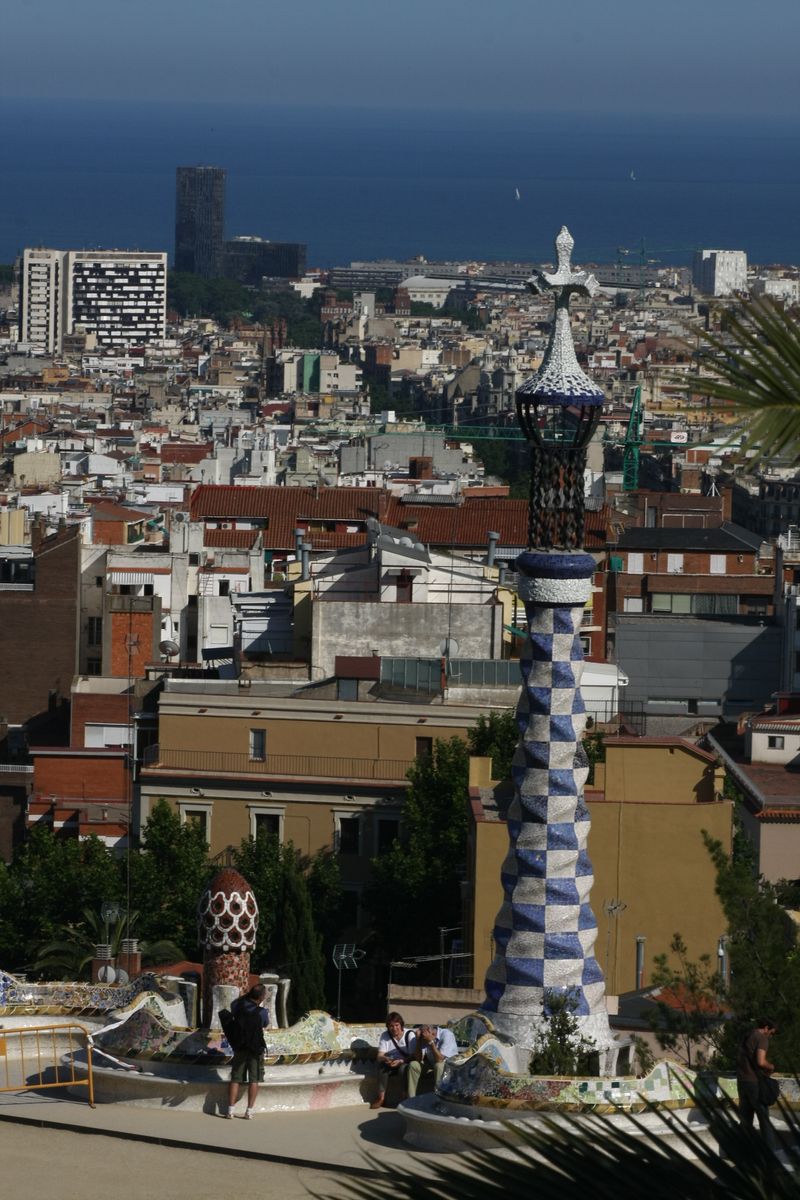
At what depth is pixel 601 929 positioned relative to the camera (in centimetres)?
1522

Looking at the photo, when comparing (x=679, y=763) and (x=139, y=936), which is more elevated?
(x=679, y=763)

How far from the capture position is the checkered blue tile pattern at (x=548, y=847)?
10.1 metres

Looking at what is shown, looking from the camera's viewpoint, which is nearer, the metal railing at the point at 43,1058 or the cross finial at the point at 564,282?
the metal railing at the point at 43,1058

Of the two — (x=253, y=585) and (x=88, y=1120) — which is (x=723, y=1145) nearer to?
(x=88, y=1120)

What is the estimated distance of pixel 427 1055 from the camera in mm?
8688

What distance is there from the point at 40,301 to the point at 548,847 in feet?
506

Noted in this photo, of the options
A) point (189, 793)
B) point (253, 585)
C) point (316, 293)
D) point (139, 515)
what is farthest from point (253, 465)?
point (316, 293)

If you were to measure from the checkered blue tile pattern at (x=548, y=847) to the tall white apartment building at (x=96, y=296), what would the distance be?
152264 mm

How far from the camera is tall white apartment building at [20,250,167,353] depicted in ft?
531

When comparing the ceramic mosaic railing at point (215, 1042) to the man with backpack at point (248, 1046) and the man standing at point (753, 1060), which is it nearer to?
the man with backpack at point (248, 1046)

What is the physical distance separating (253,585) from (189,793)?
15.4m

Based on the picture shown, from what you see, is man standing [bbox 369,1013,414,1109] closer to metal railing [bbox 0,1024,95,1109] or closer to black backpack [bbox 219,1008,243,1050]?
black backpack [bbox 219,1008,243,1050]

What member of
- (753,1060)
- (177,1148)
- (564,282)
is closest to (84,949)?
(564,282)

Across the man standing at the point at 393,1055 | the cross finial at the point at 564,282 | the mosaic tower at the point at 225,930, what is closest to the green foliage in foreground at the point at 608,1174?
the man standing at the point at 393,1055
